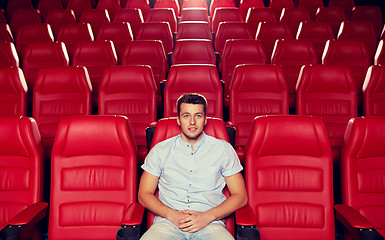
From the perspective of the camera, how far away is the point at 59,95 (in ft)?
9.11

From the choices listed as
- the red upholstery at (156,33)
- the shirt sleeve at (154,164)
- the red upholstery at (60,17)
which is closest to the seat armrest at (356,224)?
the shirt sleeve at (154,164)

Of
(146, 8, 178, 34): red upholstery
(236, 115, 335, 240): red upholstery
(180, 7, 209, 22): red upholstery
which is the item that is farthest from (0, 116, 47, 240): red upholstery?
(180, 7, 209, 22): red upholstery

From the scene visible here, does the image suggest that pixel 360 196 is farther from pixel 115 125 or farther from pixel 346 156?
pixel 115 125

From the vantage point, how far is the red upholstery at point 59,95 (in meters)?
2.76

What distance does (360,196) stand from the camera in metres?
1.70

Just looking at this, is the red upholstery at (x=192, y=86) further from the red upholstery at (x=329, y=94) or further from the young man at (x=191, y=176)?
the young man at (x=191, y=176)

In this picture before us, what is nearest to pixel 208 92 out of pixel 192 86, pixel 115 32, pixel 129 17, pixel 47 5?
pixel 192 86

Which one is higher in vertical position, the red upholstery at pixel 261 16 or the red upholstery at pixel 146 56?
the red upholstery at pixel 261 16

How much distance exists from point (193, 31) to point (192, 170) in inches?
129

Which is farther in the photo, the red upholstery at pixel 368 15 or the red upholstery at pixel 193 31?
the red upholstery at pixel 368 15

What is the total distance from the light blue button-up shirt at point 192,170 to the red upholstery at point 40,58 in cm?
221

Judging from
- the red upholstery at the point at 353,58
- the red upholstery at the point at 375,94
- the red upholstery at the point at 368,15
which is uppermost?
the red upholstery at the point at 368,15

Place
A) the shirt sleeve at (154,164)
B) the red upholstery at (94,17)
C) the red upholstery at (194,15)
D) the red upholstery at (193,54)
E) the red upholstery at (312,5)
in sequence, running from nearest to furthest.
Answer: the shirt sleeve at (154,164) → the red upholstery at (193,54) → the red upholstery at (94,17) → the red upholstery at (194,15) → the red upholstery at (312,5)

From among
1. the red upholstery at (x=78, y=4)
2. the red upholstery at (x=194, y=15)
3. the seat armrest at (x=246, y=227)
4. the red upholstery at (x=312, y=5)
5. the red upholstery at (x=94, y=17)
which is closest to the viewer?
the seat armrest at (x=246, y=227)
